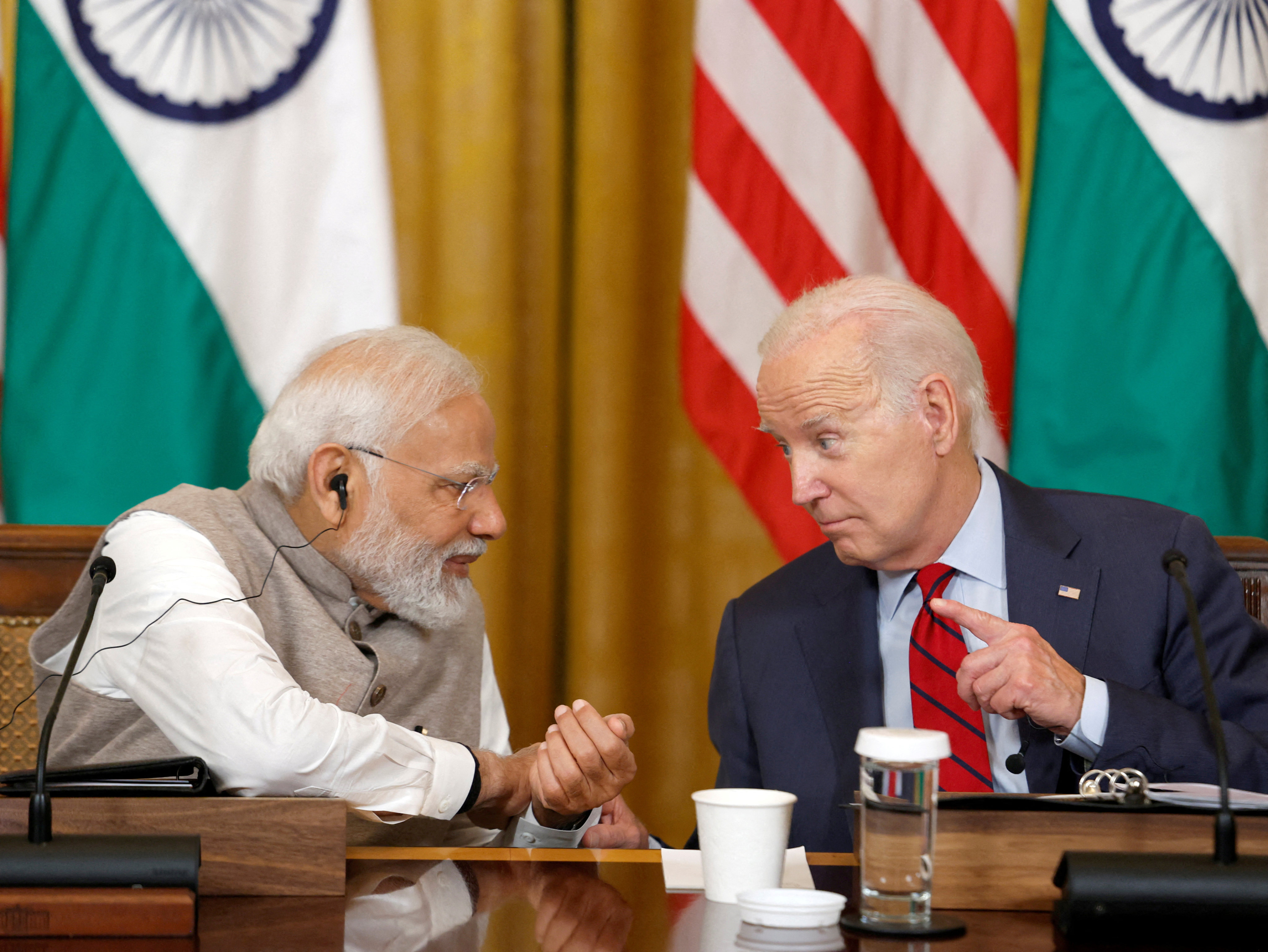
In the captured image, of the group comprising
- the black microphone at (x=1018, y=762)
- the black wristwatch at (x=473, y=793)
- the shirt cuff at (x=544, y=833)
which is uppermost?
the black microphone at (x=1018, y=762)

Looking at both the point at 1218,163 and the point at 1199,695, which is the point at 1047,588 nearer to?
the point at 1199,695

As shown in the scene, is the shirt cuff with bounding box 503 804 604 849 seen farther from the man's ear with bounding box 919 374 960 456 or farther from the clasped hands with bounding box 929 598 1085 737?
the man's ear with bounding box 919 374 960 456

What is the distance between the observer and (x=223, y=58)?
3.03m

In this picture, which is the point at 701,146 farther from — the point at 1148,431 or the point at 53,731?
the point at 53,731

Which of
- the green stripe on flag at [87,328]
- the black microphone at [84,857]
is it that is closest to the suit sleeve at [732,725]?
the black microphone at [84,857]

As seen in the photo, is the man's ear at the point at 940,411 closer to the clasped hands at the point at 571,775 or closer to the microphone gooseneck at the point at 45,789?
the clasped hands at the point at 571,775

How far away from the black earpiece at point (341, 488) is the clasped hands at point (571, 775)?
0.55 meters

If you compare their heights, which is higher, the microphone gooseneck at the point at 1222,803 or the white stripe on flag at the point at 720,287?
the white stripe on flag at the point at 720,287

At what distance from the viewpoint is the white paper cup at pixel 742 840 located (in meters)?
1.34

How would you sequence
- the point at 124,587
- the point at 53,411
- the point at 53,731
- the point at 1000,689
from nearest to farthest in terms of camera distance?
1. the point at 1000,689
2. the point at 124,587
3. the point at 53,731
4. the point at 53,411

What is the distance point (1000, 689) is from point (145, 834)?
1.12 metres

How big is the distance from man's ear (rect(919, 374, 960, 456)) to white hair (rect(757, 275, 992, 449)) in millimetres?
15

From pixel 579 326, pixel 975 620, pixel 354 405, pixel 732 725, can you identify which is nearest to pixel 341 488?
pixel 354 405

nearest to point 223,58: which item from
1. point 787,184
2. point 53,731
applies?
point 787,184
